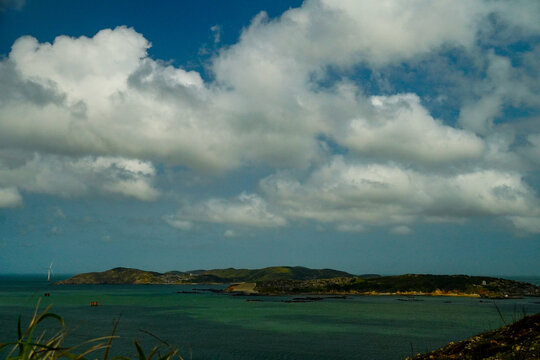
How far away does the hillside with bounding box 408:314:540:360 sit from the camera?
82.0 ft

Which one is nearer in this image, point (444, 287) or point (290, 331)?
point (290, 331)

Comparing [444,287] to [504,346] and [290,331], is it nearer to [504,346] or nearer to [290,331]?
[290,331]

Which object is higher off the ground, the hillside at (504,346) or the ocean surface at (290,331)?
the hillside at (504,346)

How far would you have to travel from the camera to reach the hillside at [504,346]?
2500 centimetres

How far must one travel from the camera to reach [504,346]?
91.2ft

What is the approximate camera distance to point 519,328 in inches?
1210

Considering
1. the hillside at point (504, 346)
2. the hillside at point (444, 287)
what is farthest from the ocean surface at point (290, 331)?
the hillside at point (444, 287)

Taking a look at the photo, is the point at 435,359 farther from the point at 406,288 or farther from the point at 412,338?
the point at 406,288

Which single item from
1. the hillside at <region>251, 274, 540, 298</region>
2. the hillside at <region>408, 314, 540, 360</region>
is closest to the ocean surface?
the hillside at <region>408, 314, 540, 360</region>

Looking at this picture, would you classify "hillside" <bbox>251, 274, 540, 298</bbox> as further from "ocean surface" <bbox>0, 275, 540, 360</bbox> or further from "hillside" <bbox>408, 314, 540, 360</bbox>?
"hillside" <bbox>408, 314, 540, 360</bbox>

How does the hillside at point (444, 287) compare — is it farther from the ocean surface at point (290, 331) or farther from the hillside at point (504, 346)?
the hillside at point (504, 346)

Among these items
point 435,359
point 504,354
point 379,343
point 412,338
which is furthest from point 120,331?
point 504,354

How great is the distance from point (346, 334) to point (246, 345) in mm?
18414

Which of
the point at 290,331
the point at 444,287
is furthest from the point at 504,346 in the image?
the point at 444,287
